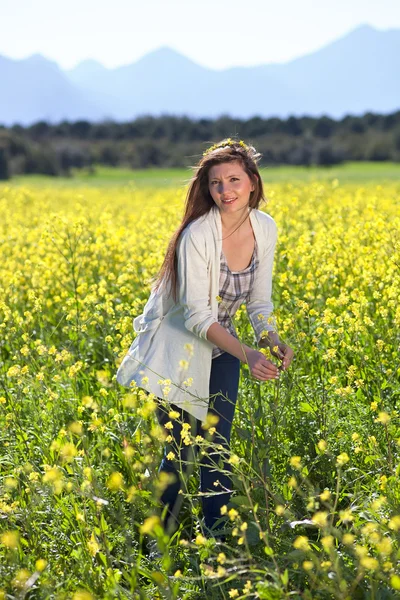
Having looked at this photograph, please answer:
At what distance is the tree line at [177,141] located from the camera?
43.0m

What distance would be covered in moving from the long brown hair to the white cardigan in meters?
0.06

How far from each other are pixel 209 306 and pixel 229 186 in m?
0.49

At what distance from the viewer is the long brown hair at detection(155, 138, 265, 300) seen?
303cm

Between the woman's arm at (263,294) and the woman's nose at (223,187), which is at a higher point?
the woman's nose at (223,187)

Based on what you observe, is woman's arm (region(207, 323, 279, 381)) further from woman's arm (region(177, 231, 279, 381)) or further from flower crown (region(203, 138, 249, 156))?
flower crown (region(203, 138, 249, 156))

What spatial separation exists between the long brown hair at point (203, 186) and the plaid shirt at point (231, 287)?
20 cm

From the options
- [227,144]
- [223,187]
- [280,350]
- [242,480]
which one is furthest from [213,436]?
[227,144]

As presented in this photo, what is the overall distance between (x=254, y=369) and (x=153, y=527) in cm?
92

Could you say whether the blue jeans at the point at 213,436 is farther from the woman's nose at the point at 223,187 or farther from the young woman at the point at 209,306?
the woman's nose at the point at 223,187

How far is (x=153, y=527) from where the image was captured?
185 centimetres

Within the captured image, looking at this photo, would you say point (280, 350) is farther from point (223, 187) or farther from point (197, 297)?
point (223, 187)

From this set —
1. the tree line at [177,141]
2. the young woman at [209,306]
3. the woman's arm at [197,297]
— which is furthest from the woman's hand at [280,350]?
the tree line at [177,141]

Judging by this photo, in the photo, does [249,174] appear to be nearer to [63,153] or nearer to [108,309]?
[108,309]

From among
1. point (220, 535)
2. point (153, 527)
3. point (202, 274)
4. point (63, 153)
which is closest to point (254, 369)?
point (202, 274)
